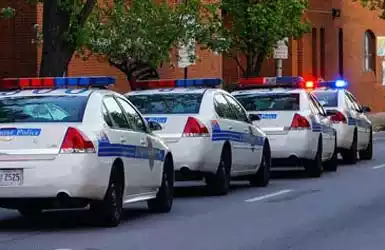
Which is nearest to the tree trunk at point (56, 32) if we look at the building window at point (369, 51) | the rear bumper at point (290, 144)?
the rear bumper at point (290, 144)

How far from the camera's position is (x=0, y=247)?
11.5m

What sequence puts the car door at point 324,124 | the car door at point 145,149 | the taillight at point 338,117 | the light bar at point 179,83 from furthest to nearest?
the taillight at point 338,117, the car door at point 324,124, the light bar at point 179,83, the car door at point 145,149

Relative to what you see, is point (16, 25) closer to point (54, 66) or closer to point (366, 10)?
point (54, 66)

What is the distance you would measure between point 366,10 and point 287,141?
112 feet

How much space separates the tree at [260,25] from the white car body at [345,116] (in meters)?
6.02

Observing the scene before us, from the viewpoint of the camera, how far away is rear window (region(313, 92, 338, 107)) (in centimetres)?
2442

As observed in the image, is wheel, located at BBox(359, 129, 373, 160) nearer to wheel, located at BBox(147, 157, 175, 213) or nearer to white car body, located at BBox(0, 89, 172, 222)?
wheel, located at BBox(147, 157, 175, 213)

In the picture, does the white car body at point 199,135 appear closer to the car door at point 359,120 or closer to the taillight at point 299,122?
the taillight at point 299,122

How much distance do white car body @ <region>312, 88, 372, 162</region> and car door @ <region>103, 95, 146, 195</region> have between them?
10526mm

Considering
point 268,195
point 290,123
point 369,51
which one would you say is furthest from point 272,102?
point 369,51

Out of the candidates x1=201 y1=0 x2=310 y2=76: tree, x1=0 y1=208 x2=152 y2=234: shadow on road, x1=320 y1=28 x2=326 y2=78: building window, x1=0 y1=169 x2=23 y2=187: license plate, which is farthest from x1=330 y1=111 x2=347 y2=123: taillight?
x1=320 y1=28 x2=326 y2=78: building window

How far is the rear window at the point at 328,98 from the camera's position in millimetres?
24422

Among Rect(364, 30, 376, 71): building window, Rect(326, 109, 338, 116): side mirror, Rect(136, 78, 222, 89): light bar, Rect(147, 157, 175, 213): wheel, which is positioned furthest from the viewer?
Rect(364, 30, 376, 71): building window

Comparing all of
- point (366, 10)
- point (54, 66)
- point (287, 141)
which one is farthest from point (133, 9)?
point (366, 10)
